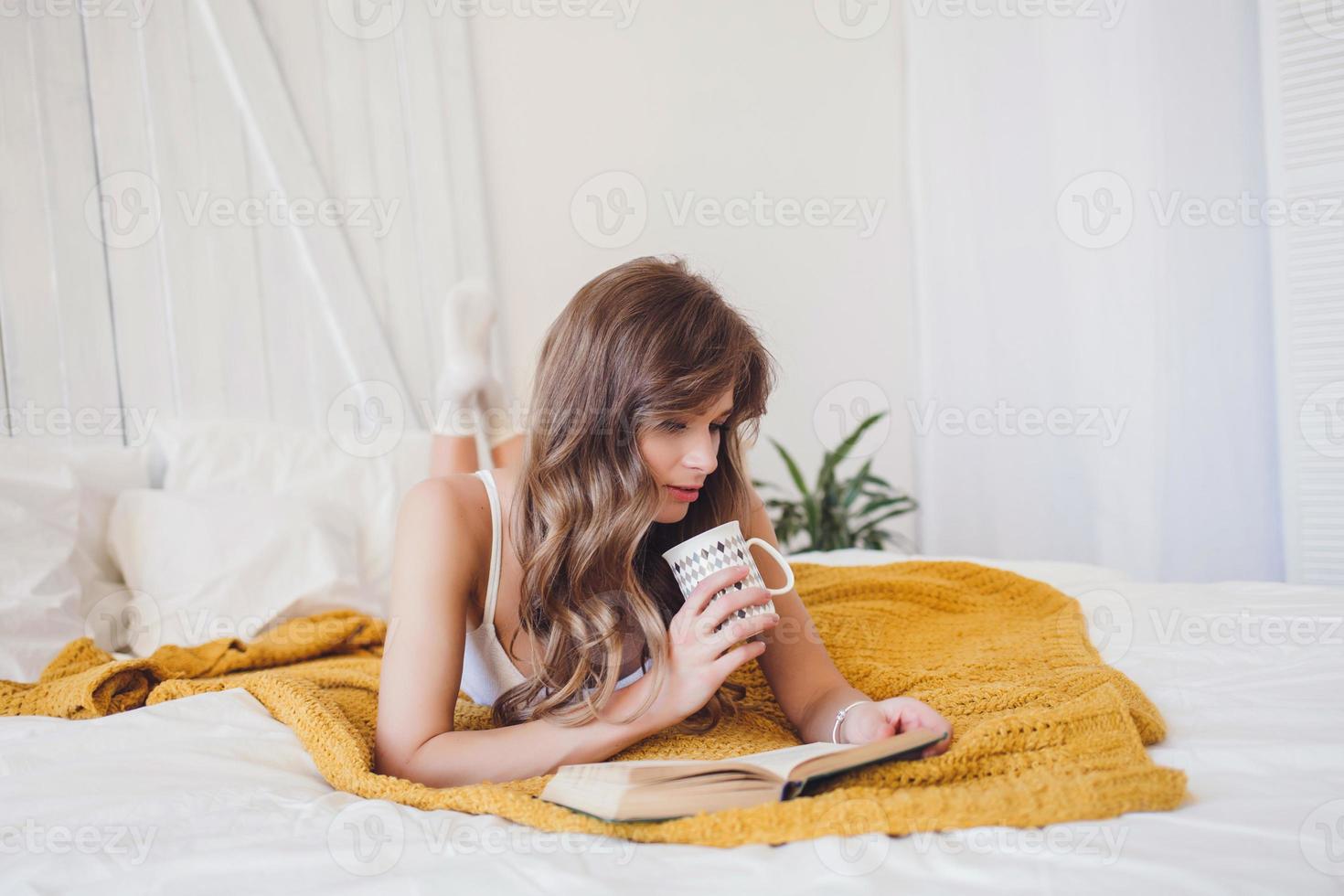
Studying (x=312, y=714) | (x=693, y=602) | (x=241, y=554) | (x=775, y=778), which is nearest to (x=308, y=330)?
(x=241, y=554)

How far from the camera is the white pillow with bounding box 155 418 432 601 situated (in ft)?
6.23

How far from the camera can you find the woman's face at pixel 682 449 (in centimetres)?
106

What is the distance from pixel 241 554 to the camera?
1.68 metres

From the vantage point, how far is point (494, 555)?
1.12 metres

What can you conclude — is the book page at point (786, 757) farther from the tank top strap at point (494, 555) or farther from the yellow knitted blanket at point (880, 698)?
the tank top strap at point (494, 555)

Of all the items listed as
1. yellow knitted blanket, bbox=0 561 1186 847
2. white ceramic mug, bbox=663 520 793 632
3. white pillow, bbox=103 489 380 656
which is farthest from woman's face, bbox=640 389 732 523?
white pillow, bbox=103 489 380 656

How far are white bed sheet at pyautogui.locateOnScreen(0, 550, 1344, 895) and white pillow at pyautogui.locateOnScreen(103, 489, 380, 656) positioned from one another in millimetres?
433

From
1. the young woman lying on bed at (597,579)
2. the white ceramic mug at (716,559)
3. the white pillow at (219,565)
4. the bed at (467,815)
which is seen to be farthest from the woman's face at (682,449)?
the white pillow at (219,565)

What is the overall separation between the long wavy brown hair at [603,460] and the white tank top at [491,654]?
3 cm

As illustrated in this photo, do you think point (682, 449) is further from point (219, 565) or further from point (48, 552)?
point (48, 552)

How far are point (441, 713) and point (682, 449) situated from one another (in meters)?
0.39

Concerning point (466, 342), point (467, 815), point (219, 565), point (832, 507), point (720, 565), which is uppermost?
point (466, 342)

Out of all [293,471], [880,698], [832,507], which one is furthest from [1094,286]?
[293,471]

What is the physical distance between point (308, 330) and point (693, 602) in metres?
1.82
